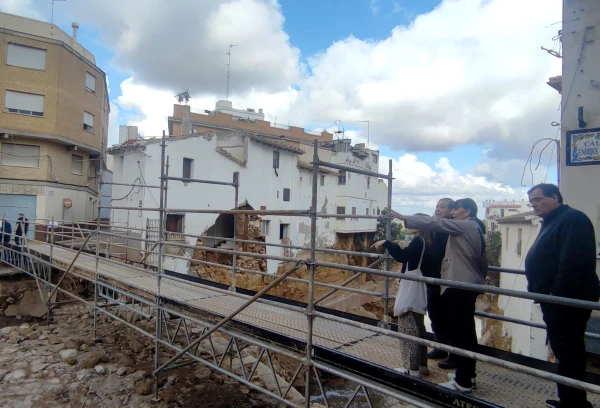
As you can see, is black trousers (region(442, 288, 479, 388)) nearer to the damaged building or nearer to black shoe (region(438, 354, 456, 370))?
black shoe (region(438, 354, 456, 370))

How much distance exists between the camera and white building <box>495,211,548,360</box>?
8.95 metres

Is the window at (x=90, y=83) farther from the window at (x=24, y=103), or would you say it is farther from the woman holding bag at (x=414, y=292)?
the woman holding bag at (x=414, y=292)

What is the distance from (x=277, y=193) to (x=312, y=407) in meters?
18.4

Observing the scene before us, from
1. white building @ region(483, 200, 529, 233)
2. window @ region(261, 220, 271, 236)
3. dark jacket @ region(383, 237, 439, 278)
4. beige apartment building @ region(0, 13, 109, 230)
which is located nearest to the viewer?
dark jacket @ region(383, 237, 439, 278)

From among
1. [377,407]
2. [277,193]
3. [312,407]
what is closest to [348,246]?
[277,193]

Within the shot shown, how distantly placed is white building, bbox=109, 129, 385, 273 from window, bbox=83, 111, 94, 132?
211 cm

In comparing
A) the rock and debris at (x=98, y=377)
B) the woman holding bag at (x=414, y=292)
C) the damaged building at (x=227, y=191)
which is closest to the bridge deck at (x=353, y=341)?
the woman holding bag at (x=414, y=292)

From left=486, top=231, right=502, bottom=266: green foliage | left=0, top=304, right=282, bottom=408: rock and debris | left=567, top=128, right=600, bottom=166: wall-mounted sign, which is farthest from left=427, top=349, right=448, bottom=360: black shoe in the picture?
left=486, top=231, right=502, bottom=266: green foliage

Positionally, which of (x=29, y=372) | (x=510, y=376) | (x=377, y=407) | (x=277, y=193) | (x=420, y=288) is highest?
(x=277, y=193)

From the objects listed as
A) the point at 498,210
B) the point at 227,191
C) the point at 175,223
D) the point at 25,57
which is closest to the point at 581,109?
the point at 175,223

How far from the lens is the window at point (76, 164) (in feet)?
64.6

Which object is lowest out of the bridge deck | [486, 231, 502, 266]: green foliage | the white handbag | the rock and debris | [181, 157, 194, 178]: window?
the rock and debris

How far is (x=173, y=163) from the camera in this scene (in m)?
17.2

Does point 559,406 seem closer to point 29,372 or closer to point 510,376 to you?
point 510,376
